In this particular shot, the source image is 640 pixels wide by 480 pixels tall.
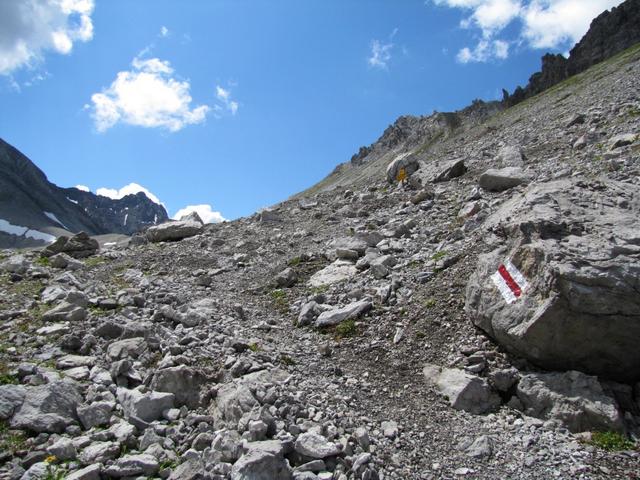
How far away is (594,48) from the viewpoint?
121500mm

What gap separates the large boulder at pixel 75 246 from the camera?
2408cm

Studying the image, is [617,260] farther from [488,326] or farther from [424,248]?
[424,248]

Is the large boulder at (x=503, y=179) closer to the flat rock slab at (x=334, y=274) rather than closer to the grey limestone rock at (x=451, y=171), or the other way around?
the grey limestone rock at (x=451, y=171)

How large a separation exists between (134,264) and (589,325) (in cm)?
1839

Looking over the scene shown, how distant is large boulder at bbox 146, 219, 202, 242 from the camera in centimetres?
2667

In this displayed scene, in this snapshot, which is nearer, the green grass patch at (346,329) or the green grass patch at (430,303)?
the green grass patch at (430,303)

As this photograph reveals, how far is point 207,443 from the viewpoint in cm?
714

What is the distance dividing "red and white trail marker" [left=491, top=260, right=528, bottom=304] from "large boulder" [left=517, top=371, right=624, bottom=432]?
1.55 meters

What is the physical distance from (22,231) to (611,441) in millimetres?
201736

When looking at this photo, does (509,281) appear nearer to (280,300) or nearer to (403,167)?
(280,300)

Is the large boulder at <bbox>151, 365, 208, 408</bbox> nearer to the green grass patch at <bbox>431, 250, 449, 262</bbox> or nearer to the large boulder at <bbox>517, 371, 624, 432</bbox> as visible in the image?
the large boulder at <bbox>517, 371, 624, 432</bbox>

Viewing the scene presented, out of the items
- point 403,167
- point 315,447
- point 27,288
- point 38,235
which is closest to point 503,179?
point 403,167

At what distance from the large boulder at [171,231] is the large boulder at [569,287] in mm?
20499

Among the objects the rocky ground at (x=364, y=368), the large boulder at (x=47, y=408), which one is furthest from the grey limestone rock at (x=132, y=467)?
the large boulder at (x=47, y=408)
